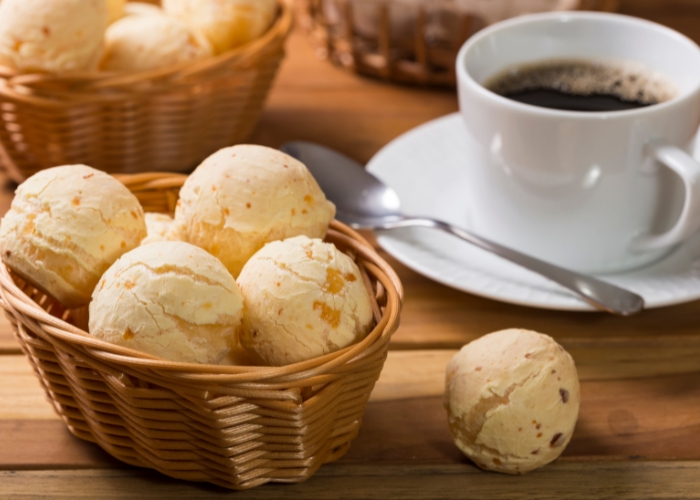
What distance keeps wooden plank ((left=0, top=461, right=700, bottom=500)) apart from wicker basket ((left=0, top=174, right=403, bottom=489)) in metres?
0.01

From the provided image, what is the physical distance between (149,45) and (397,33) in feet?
1.19

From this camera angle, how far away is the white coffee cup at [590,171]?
0.63 m

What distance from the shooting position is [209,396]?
16.9 inches

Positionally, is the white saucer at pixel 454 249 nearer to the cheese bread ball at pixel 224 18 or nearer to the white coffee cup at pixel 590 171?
the white coffee cup at pixel 590 171

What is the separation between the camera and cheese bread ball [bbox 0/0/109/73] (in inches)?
27.5

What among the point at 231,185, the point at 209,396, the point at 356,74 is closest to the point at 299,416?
the point at 209,396

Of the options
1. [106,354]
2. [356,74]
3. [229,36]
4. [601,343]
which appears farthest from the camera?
[356,74]

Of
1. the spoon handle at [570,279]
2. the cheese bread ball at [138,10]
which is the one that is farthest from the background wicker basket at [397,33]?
the spoon handle at [570,279]

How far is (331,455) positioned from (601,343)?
255 mm

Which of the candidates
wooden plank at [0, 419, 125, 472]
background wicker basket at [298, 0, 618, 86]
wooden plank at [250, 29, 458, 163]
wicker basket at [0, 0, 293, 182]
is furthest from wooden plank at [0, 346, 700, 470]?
background wicker basket at [298, 0, 618, 86]

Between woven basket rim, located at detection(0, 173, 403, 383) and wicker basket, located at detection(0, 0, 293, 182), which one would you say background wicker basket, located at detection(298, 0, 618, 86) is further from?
woven basket rim, located at detection(0, 173, 403, 383)

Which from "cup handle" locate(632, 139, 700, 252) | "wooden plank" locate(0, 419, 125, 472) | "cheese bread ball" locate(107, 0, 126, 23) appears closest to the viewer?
"wooden plank" locate(0, 419, 125, 472)

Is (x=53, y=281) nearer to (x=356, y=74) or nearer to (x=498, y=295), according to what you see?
(x=498, y=295)

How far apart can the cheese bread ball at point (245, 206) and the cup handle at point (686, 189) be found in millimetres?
305
